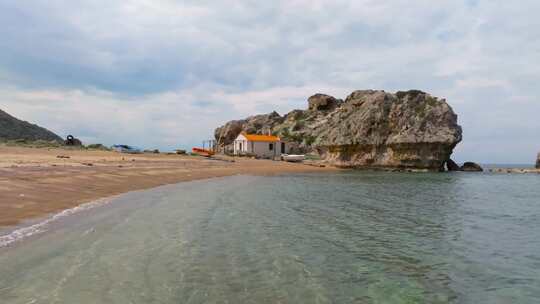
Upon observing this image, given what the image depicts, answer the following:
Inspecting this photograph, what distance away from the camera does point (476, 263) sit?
9867 millimetres

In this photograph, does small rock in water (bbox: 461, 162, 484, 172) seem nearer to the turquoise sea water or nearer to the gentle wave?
the turquoise sea water

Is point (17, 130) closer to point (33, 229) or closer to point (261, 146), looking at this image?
point (261, 146)

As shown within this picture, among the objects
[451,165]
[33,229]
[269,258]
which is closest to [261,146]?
[451,165]

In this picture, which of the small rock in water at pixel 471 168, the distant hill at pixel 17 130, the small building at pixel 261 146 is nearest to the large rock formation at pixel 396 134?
the small rock in water at pixel 471 168

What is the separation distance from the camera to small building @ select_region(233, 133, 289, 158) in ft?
273

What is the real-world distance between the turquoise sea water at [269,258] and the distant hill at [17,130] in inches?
2582

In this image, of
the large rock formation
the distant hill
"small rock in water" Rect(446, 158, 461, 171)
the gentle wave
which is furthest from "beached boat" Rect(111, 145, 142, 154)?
"small rock in water" Rect(446, 158, 461, 171)

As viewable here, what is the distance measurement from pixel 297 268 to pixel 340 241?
132 inches

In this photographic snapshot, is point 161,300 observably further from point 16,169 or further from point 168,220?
point 16,169

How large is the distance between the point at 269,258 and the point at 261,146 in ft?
246

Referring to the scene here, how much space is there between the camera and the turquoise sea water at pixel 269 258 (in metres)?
7.24

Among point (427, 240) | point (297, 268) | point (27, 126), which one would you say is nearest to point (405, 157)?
point (427, 240)

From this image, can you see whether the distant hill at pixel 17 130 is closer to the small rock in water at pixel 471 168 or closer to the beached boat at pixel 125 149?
the beached boat at pixel 125 149

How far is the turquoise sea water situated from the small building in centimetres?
6527
